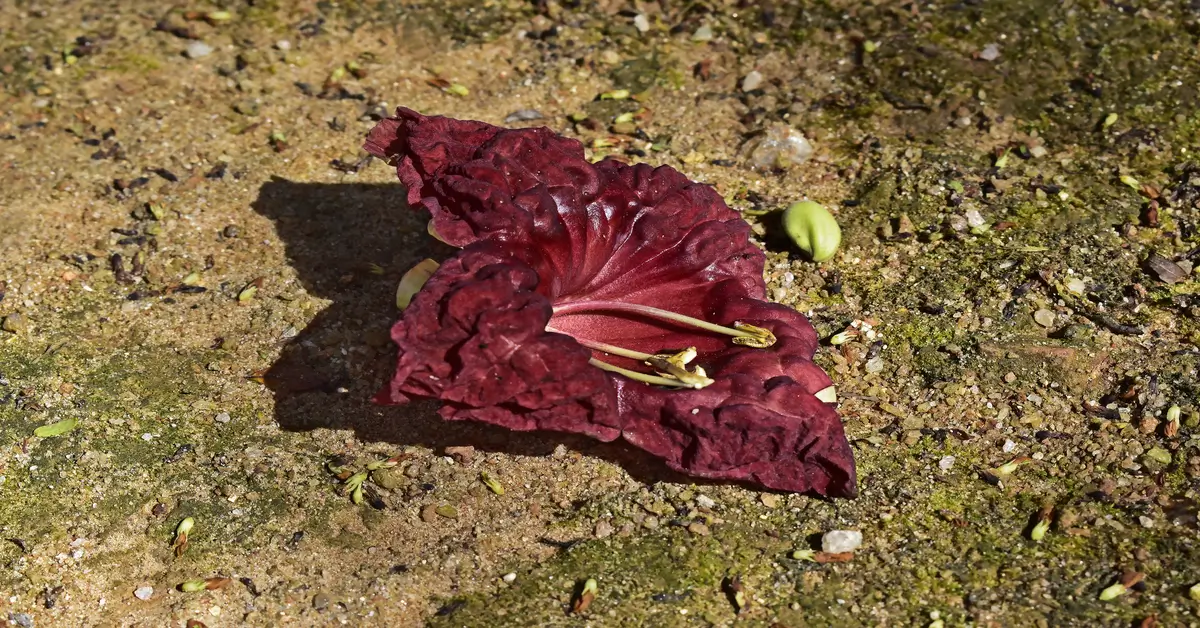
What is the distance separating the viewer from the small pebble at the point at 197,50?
22.7ft

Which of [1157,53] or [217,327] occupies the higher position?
[1157,53]

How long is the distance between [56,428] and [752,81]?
379cm

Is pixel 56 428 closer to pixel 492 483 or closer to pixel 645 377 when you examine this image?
pixel 492 483

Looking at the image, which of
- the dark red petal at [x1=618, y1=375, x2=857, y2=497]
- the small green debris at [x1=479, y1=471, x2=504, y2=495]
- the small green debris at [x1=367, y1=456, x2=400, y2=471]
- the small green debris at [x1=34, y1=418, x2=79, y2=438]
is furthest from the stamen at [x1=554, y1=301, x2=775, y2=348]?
the small green debris at [x1=34, y1=418, x2=79, y2=438]

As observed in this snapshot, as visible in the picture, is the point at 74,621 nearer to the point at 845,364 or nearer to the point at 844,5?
the point at 845,364

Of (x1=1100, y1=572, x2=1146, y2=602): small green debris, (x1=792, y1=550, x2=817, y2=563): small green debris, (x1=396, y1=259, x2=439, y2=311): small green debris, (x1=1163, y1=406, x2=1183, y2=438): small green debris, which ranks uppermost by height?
(x1=396, y1=259, x2=439, y2=311): small green debris

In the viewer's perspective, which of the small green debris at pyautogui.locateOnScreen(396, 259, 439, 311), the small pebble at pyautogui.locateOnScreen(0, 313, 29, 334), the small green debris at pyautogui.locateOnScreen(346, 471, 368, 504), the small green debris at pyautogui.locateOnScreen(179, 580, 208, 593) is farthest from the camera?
the small pebble at pyautogui.locateOnScreen(0, 313, 29, 334)

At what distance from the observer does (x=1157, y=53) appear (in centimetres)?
668

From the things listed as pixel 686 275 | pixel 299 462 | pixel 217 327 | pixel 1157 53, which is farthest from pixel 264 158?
pixel 1157 53

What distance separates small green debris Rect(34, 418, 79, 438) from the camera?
4.93 m

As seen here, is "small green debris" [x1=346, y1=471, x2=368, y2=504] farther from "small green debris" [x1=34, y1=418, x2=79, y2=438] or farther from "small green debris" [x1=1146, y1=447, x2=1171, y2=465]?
"small green debris" [x1=1146, y1=447, x2=1171, y2=465]

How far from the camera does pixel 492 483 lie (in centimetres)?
471

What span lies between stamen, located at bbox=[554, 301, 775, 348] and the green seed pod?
1016mm

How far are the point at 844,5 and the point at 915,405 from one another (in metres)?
2.97
